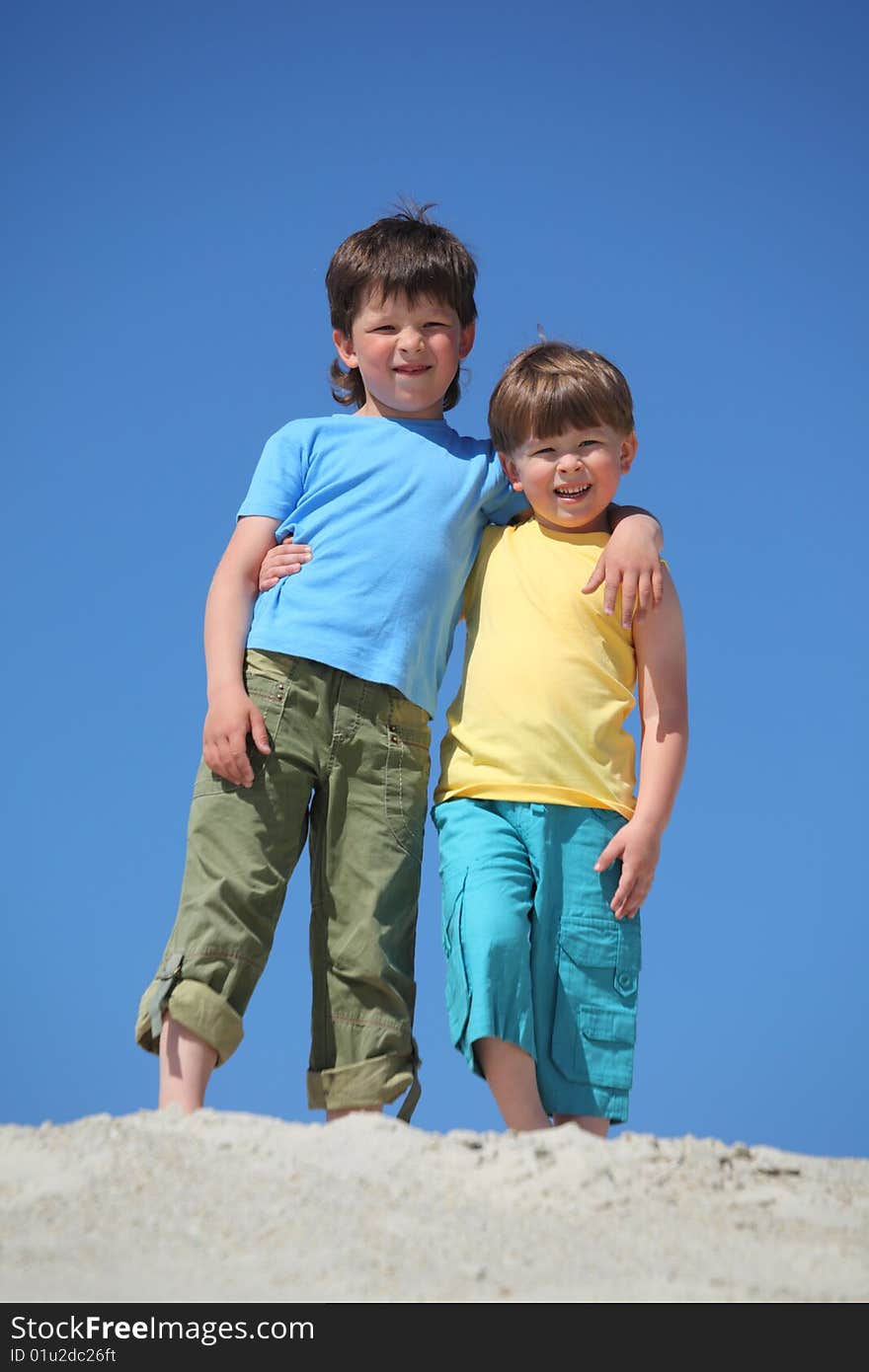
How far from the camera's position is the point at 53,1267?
67.2 inches

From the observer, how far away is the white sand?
5.50 feet

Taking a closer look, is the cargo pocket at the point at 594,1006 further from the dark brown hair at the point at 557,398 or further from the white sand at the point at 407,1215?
the dark brown hair at the point at 557,398

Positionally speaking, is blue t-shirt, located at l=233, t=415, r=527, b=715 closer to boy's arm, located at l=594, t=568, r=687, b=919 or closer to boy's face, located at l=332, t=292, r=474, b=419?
boy's face, located at l=332, t=292, r=474, b=419

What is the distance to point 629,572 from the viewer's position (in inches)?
119

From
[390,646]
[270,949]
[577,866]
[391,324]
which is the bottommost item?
[270,949]

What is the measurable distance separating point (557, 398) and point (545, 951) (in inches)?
49.6

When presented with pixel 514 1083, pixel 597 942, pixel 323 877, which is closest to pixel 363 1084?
pixel 514 1083

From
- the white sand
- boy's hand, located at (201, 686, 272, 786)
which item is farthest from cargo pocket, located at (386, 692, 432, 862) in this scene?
the white sand

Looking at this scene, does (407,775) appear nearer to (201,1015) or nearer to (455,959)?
(455,959)

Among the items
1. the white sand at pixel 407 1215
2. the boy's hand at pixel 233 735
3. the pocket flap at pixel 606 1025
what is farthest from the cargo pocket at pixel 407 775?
the white sand at pixel 407 1215
